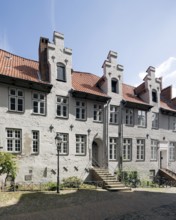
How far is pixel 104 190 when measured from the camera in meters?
16.2

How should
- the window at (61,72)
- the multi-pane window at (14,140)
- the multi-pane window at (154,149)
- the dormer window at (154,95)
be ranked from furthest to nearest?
the dormer window at (154,95)
the multi-pane window at (154,149)
the window at (61,72)
the multi-pane window at (14,140)

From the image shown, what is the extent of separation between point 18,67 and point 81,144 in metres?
9.03

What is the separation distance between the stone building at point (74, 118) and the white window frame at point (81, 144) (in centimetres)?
9

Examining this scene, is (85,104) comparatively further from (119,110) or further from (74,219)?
(74,219)

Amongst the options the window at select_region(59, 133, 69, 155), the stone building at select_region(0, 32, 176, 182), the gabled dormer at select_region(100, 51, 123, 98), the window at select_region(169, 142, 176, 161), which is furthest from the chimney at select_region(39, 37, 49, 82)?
the window at select_region(169, 142, 176, 161)

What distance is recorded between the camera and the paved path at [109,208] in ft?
33.3

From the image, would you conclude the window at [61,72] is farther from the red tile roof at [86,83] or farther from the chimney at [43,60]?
the red tile roof at [86,83]

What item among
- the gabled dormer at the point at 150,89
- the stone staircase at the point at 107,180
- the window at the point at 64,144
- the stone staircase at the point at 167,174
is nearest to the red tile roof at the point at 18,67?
the window at the point at 64,144

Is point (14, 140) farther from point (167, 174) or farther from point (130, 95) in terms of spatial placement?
point (167, 174)

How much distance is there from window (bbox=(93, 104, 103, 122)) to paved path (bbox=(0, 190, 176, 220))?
746 cm

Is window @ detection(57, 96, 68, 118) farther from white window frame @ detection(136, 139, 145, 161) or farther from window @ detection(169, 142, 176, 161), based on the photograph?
window @ detection(169, 142, 176, 161)

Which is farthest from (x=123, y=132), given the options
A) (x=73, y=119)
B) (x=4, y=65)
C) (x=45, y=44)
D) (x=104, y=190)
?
(x=4, y=65)

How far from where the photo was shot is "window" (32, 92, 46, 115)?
17.4 metres

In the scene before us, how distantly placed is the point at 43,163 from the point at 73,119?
4.69 metres
